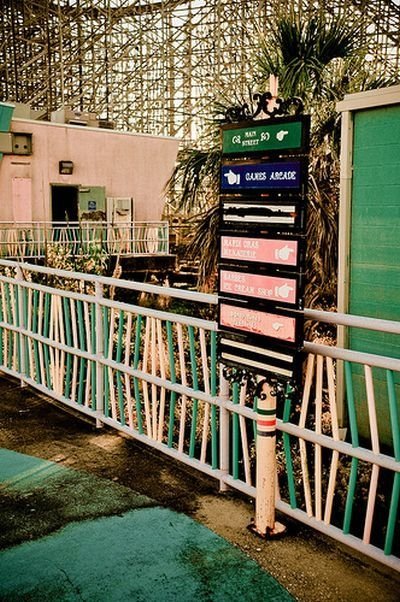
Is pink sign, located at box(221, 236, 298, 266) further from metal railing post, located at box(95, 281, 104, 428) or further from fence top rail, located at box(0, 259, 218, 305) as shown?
metal railing post, located at box(95, 281, 104, 428)

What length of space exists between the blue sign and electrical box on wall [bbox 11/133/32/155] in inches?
597

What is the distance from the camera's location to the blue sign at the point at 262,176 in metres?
2.84

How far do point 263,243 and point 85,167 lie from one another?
1669cm

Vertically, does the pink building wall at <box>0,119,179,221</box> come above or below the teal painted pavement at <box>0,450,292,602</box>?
above


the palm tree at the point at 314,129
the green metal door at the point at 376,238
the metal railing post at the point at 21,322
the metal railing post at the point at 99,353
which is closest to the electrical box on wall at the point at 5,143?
the palm tree at the point at 314,129

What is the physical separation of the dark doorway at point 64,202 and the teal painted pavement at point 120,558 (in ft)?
51.5

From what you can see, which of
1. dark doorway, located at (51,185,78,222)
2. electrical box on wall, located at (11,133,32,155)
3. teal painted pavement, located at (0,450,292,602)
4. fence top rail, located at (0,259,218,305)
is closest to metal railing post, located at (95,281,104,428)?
fence top rail, located at (0,259,218,305)

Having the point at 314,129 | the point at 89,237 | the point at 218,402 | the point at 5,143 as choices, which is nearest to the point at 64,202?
the point at 89,237

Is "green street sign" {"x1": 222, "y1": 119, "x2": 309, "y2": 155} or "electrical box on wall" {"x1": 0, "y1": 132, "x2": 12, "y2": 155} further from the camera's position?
"electrical box on wall" {"x1": 0, "y1": 132, "x2": 12, "y2": 155}

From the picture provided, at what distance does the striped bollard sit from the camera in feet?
10.4

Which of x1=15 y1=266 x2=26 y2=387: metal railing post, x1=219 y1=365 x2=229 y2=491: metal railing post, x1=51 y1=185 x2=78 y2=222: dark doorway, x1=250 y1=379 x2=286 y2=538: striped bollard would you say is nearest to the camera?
x1=250 y1=379 x2=286 y2=538: striped bollard

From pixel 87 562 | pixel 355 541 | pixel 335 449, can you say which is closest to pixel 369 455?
pixel 335 449

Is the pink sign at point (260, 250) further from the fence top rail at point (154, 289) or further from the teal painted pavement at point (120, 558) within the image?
the teal painted pavement at point (120, 558)

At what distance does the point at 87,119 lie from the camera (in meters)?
20.1
